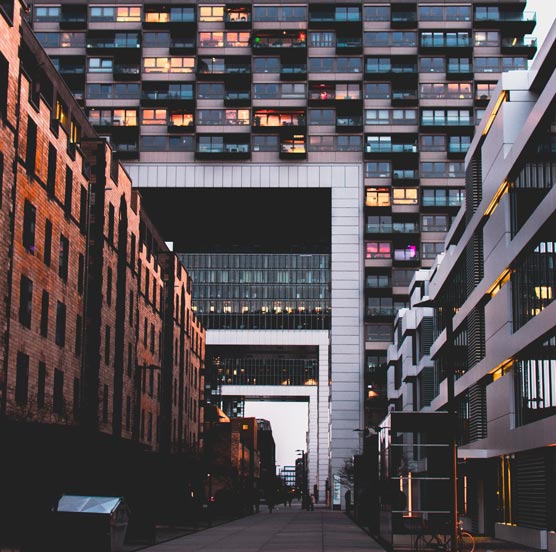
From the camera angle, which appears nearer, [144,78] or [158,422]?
[158,422]

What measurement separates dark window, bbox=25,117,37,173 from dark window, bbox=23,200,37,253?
148cm

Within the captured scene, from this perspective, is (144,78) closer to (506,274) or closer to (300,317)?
(300,317)

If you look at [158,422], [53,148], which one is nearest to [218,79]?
[158,422]

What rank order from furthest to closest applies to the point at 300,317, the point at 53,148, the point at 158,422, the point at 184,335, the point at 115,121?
the point at 300,317, the point at 115,121, the point at 184,335, the point at 158,422, the point at 53,148

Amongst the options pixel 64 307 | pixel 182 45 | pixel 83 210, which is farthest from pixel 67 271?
pixel 182 45

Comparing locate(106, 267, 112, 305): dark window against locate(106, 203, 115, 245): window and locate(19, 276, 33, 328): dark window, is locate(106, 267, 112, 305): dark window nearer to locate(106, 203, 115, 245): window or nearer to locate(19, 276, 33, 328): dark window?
locate(106, 203, 115, 245): window

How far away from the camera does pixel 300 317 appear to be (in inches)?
5787

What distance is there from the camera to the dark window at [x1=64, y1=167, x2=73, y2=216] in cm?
4659

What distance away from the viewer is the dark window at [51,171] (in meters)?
43.4

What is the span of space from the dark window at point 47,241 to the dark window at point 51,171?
4.55ft

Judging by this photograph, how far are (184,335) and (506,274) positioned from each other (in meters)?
44.8

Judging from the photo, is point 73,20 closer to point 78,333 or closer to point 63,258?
point 78,333

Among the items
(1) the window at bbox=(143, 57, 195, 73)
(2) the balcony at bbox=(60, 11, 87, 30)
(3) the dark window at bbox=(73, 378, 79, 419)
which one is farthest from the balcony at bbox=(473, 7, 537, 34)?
(3) the dark window at bbox=(73, 378, 79, 419)

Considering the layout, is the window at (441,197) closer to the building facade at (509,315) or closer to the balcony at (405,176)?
the balcony at (405,176)
